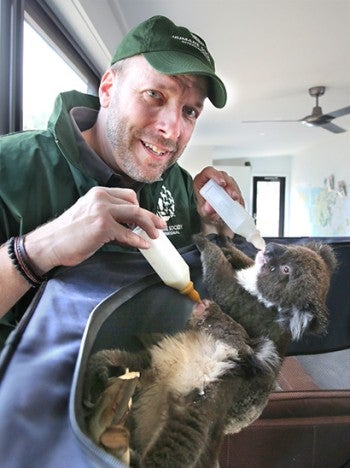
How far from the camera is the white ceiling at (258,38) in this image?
219 centimetres

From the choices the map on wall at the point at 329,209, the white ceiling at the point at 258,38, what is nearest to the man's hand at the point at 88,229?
the white ceiling at the point at 258,38

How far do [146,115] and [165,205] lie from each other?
0.86ft

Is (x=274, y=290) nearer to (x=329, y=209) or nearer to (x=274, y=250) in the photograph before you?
(x=274, y=250)

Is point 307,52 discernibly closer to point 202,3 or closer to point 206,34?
point 206,34

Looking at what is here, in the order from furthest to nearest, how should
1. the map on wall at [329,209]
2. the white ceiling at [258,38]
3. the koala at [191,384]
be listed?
the map on wall at [329,209] → the white ceiling at [258,38] → the koala at [191,384]

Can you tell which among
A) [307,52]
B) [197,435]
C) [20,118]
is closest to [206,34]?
[307,52]

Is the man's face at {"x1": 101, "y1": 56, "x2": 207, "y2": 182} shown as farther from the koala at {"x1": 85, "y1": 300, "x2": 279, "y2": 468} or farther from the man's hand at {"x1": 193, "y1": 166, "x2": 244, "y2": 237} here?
the koala at {"x1": 85, "y1": 300, "x2": 279, "y2": 468}

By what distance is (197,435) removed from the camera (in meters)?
0.59

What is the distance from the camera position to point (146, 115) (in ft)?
3.12

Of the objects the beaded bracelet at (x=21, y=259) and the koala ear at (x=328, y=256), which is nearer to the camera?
the beaded bracelet at (x=21, y=259)

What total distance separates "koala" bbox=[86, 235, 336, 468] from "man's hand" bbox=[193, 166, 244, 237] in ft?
0.32

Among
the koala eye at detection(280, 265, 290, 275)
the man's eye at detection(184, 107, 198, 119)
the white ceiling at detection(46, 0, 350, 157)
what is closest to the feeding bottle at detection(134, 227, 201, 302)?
the koala eye at detection(280, 265, 290, 275)

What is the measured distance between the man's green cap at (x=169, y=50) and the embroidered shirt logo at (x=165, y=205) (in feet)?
1.04

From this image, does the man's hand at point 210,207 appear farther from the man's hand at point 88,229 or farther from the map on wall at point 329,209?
the map on wall at point 329,209
